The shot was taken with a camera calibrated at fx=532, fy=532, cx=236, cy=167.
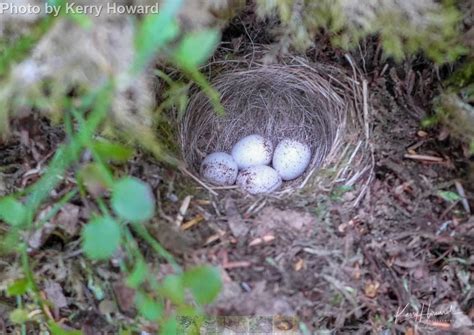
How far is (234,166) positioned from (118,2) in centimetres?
65

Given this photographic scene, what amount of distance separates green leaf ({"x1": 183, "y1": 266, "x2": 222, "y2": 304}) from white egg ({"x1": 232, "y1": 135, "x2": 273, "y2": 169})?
0.85 m

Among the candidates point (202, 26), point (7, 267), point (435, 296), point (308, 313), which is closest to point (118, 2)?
point (202, 26)

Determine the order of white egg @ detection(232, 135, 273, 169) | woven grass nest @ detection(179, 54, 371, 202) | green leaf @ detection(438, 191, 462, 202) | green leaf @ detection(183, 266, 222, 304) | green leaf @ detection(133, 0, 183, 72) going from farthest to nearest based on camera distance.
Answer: white egg @ detection(232, 135, 273, 169), woven grass nest @ detection(179, 54, 371, 202), green leaf @ detection(438, 191, 462, 202), green leaf @ detection(183, 266, 222, 304), green leaf @ detection(133, 0, 183, 72)

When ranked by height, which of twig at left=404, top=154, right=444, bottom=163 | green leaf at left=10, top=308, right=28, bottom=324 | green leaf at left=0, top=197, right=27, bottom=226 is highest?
green leaf at left=0, top=197, right=27, bottom=226

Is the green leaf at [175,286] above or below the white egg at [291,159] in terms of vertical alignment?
above

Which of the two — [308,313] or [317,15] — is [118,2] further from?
[308,313]

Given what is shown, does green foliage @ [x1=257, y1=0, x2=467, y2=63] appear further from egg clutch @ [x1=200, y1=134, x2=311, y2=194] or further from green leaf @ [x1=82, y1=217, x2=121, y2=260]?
green leaf @ [x1=82, y1=217, x2=121, y2=260]

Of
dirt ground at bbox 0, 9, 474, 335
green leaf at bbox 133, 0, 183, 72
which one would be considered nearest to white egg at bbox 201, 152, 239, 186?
dirt ground at bbox 0, 9, 474, 335

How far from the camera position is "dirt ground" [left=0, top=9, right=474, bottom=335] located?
1.05 metres

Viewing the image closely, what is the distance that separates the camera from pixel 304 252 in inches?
42.9

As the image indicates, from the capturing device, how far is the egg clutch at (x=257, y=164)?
4.99ft

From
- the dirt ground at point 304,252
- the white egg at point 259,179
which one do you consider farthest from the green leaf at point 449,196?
the white egg at point 259,179

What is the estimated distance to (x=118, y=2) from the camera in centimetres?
107

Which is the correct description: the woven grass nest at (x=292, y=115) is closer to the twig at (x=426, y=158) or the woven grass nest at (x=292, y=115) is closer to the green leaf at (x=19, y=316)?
the twig at (x=426, y=158)
